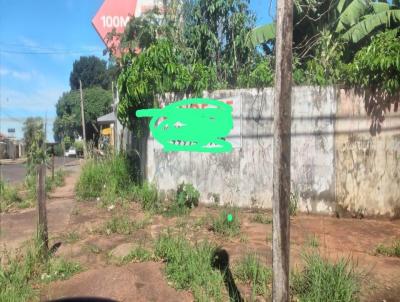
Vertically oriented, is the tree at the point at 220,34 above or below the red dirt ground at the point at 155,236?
above

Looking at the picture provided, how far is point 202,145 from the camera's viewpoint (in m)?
8.35

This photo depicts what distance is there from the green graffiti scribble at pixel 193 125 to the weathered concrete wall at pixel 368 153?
6.41 feet

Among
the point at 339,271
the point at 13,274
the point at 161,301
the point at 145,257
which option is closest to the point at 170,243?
the point at 145,257

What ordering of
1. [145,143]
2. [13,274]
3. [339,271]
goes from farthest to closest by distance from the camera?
[145,143], [13,274], [339,271]

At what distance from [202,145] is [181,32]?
126 inches

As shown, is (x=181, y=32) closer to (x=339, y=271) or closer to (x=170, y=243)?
(x=170, y=243)

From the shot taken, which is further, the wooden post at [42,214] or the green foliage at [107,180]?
the green foliage at [107,180]

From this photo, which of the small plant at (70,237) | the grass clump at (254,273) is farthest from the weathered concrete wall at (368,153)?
the small plant at (70,237)

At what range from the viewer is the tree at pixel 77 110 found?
48.0 m

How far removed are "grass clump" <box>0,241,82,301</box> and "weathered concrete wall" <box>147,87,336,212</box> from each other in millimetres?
3307

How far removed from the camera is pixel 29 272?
5238 millimetres

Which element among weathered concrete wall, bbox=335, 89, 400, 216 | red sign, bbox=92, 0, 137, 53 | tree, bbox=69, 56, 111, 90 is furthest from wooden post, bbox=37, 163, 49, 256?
tree, bbox=69, 56, 111, 90

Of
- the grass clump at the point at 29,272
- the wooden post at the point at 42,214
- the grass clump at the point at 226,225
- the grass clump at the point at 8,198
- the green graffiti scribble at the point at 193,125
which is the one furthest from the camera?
the grass clump at the point at 8,198

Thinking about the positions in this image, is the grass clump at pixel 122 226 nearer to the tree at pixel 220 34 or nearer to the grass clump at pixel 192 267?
the grass clump at pixel 192 267
